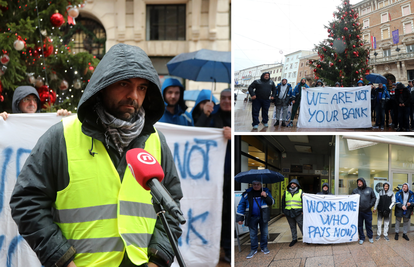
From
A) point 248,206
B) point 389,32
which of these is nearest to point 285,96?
point 248,206

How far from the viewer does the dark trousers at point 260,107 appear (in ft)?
12.8

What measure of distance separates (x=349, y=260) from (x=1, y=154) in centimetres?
363

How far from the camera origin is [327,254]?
152 inches

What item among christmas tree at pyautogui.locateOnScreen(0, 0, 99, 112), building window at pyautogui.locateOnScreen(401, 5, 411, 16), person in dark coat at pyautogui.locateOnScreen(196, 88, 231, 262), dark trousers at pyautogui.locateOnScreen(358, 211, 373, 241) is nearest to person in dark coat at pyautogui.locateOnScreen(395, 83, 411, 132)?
building window at pyautogui.locateOnScreen(401, 5, 411, 16)

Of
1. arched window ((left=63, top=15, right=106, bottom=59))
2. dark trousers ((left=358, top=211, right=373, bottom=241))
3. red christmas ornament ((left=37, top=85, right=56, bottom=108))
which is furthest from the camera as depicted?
arched window ((left=63, top=15, right=106, bottom=59))

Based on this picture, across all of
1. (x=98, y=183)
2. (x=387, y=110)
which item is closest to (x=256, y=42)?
(x=387, y=110)

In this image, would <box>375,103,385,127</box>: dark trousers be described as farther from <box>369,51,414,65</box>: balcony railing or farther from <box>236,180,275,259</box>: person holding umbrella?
<box>236,180,275,259</box>: person holding umbrella

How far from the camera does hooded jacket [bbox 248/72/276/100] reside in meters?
3.89

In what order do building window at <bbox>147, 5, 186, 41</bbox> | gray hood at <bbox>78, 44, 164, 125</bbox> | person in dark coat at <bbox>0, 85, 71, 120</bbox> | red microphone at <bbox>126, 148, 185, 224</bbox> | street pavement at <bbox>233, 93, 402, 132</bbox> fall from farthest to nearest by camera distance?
building window at <bbox>147, 5, 186, 41</bbox> < person in dark coat at <bbox>0, 85, 71, 120</bbox> < street pavement at <bbox>233, 93, 402, 132</bbox> < gray hood at <bbox>78, 44, 164, 125</bbox> < red microphone at <bbox>126, 148, 185, 224</bbox>

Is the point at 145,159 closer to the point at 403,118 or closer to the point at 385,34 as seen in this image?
the point at 403,118

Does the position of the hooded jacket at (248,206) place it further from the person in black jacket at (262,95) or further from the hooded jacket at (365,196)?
the hooded jacket at (365,196)

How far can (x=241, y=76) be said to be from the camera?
12.5 ft

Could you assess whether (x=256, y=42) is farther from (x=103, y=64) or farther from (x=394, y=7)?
(x=103, y=64)

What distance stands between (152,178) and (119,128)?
62 cm
